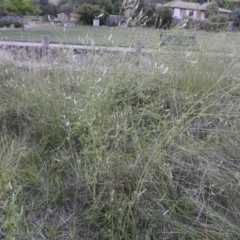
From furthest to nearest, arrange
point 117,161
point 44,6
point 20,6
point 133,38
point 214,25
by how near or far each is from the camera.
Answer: point 44,6 → point 20,6 → point 214,25 → point 133,38 → point 117,161

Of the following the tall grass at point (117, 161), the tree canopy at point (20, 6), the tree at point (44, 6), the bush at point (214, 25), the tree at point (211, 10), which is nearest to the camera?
the tall grass at point (117, 161)

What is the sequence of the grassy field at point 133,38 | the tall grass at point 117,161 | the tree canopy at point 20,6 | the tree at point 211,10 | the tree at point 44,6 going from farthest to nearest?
1. the tree at point 44,6
2. the tree canopy at point 20,6
3. the tree at point 211,10
4. the grassy field at point 133,38
5. the tall grass at point 117,161

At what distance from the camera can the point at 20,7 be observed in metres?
17.2

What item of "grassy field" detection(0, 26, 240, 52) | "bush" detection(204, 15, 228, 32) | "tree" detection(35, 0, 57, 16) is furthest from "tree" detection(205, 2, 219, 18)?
"tree" detection(35, 0, 57, 16)

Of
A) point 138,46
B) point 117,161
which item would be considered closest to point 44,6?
point 138,46

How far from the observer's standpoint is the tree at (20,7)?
50.9 feet

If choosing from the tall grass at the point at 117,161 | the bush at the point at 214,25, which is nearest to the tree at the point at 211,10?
the bush at the point at 214,25

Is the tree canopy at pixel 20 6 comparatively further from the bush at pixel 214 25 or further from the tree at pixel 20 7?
the bush at pixel 214 25

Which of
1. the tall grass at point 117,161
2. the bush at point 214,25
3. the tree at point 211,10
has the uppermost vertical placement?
the tree at point 211,10

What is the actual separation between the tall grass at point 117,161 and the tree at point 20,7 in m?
16.2

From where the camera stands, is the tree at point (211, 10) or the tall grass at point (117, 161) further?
the tree at point (211, 10)

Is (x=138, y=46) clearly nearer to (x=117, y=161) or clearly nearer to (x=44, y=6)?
(x=117, y=161)

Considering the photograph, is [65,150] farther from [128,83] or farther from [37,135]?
[128,83]

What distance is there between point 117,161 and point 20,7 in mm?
19074
